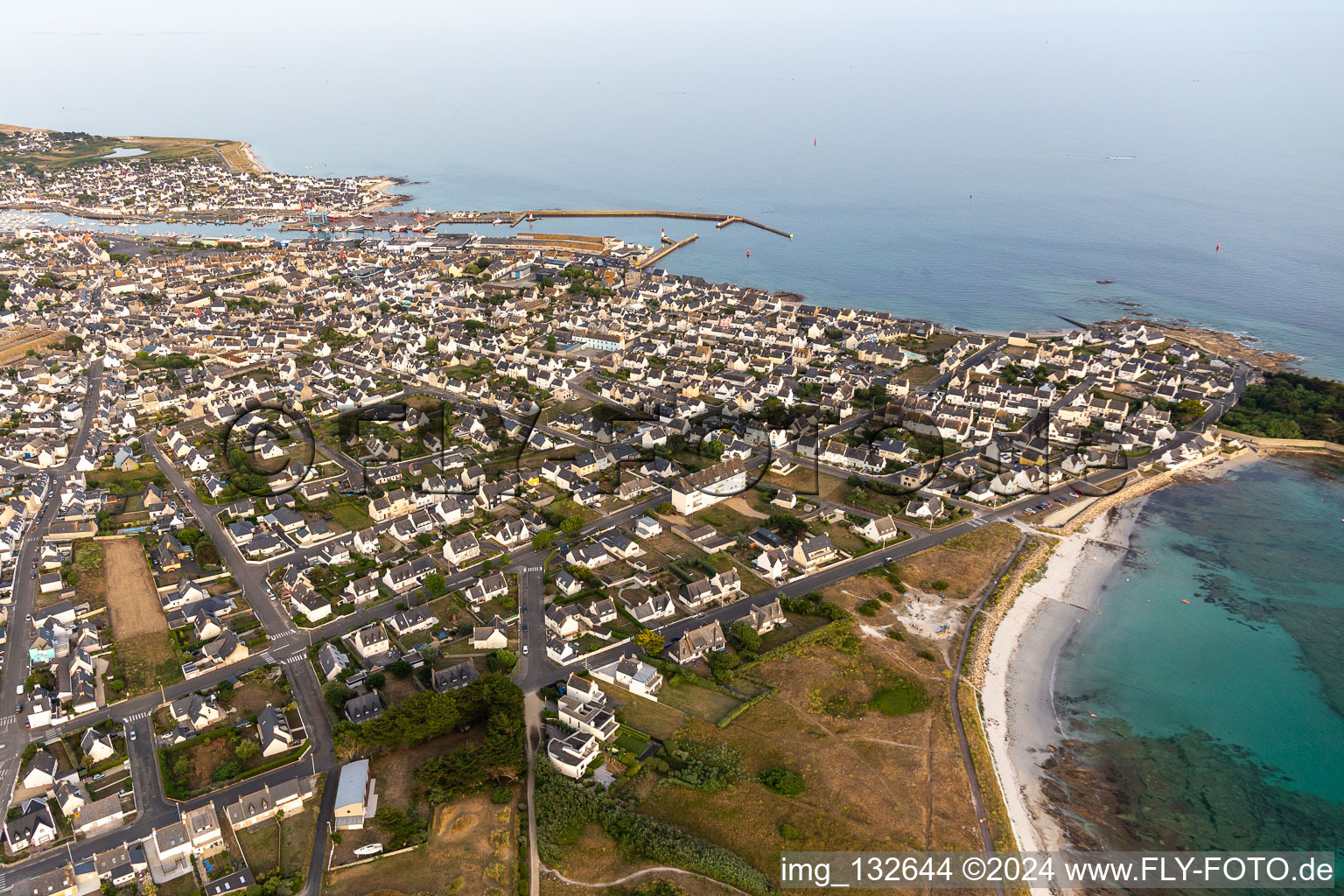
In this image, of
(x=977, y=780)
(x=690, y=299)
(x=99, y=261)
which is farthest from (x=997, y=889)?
(x=99, y=261)

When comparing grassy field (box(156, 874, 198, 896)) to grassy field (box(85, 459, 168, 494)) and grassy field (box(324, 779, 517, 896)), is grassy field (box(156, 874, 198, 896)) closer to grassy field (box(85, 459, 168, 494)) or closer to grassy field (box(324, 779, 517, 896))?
grassy field (box(324, 779, 517, 896))

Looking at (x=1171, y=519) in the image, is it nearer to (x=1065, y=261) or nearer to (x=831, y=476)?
(x=831, y=476)

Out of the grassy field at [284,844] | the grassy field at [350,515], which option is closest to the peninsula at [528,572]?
the grassy field at [284,844]

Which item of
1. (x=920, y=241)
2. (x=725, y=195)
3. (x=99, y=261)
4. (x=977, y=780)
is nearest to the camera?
(x=977, y=780)

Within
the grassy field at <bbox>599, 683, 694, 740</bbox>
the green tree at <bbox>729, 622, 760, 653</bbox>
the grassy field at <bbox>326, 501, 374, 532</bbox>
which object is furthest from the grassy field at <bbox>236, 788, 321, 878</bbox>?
the grassy field at <bbox>326, 501, 374, 532</bbox>

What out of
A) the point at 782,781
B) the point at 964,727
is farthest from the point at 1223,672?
the point at 782,781

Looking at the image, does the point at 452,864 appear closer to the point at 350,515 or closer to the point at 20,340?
the point at 350,515
